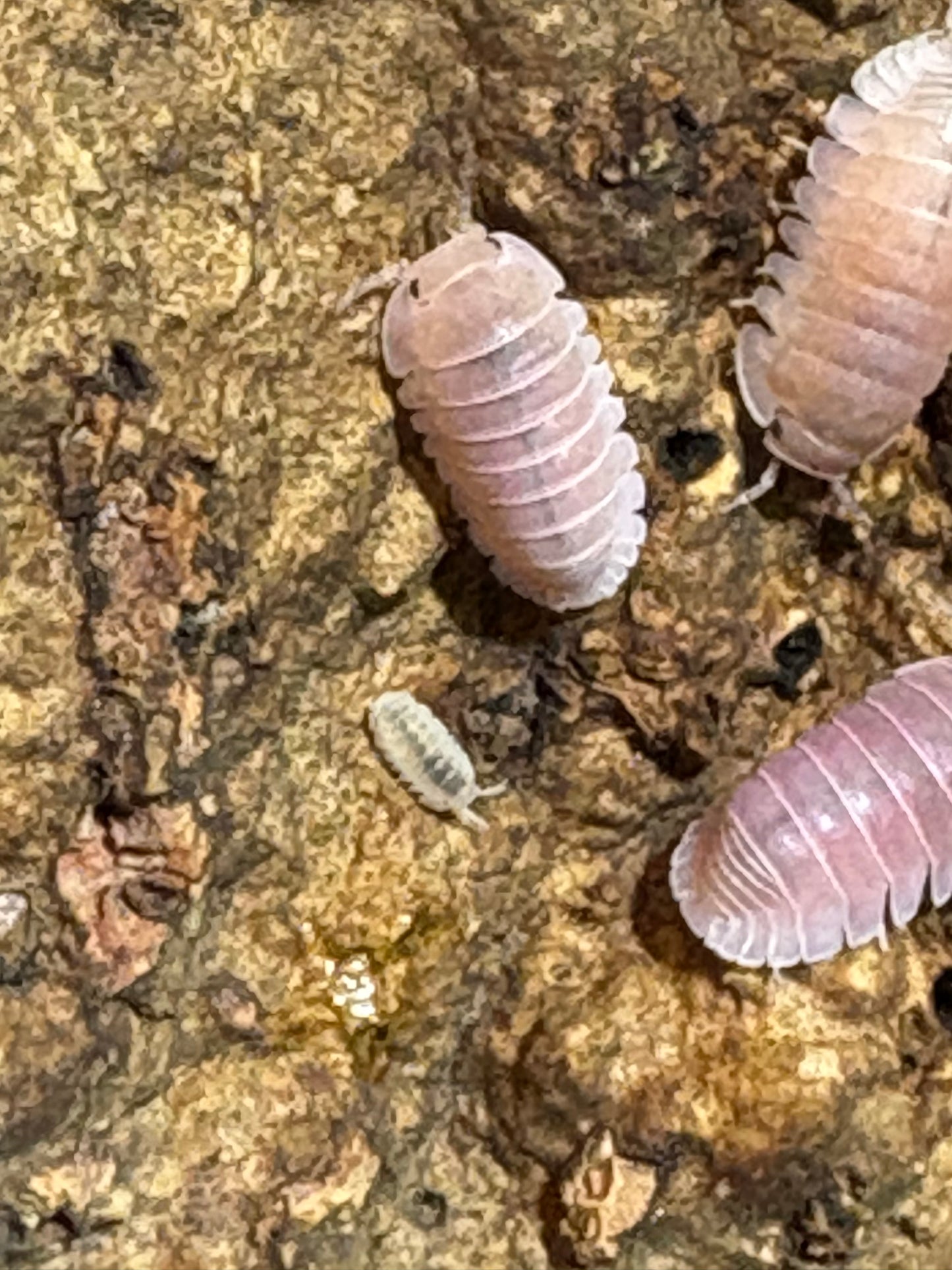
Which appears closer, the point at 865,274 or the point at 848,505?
the point at 865,274

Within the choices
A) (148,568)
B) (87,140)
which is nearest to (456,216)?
(87,140)

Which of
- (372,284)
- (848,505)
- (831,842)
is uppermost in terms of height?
(372,284)

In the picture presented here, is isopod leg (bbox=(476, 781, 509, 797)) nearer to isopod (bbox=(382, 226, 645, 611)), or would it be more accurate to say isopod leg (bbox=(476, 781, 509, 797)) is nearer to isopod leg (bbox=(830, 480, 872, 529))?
isopod (bbox=(382, 226, 645, 611))

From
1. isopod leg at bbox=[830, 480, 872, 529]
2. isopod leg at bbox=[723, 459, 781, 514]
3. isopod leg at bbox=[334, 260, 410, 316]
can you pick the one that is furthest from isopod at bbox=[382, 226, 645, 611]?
isopod leg at bbox=[830, 480, 872, 529]

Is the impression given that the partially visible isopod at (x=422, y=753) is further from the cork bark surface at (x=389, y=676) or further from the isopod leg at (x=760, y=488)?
the isopod leg at (x=760, y=488)

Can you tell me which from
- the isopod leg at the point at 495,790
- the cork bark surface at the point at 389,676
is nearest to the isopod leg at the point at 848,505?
the cork bark surface at the point at 389,676

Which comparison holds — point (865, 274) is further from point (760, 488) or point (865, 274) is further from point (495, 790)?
point (495, 790)

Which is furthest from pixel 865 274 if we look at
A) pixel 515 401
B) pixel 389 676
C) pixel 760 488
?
pixel 389 676
